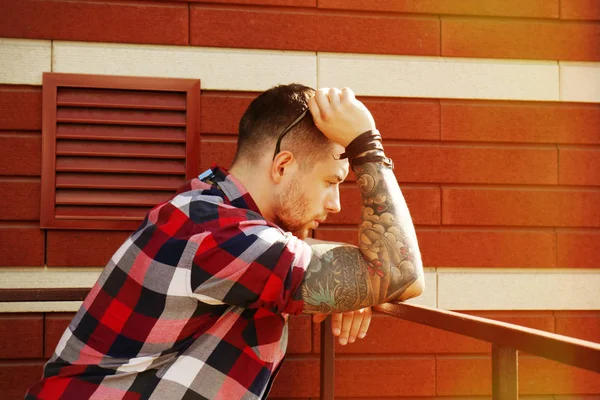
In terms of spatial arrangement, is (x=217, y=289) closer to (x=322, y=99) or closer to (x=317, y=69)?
(x=322, y=99)

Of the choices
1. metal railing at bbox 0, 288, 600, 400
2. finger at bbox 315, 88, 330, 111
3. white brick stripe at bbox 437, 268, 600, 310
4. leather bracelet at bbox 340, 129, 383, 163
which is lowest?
white brick stripe at bbox 437, 268, 600, 310

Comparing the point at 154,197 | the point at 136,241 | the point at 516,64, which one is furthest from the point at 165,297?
the point at 516,64

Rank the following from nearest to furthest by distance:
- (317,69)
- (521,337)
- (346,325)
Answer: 1. (521,337)
2. (346,325)
3. (317,69)

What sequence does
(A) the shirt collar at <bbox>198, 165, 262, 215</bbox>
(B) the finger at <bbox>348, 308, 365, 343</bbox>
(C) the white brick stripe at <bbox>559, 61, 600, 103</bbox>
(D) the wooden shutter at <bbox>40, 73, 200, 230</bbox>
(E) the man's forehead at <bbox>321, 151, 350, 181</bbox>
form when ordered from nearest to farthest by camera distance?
(A) the shirt collar at <bbox>198, 165, 262, 215</bbox> < (E) the man's forehead at <bbox>321, 151, 350, 181</bbox> < (B) the finger at <bbox>348, 308, 365, 343</bbox> < (D) the wooden shutter at <bbox>40, 73, 200, 230</bbox> < (C) the white brick stripe at <bbox>559, 61, 600, 103</bbox>

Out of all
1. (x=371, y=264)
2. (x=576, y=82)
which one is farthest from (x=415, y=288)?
(x=576, y=82)

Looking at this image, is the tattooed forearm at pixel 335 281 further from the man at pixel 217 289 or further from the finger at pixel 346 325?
the finger at pixel 346 325

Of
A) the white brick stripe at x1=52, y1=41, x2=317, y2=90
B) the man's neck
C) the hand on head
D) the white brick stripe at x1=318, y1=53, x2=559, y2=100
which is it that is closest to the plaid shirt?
the man's neck

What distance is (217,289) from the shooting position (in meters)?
1.65

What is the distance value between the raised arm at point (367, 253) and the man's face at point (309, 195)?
111mm

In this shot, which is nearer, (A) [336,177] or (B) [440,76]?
(A) [336,177]

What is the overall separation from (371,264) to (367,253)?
4cm

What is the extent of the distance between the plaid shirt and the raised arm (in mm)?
74

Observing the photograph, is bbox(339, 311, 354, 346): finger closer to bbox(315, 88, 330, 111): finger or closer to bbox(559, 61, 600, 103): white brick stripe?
bbox(315, 88, 330, 111): finger

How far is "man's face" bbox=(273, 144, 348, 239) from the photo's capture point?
2021 millimetres
